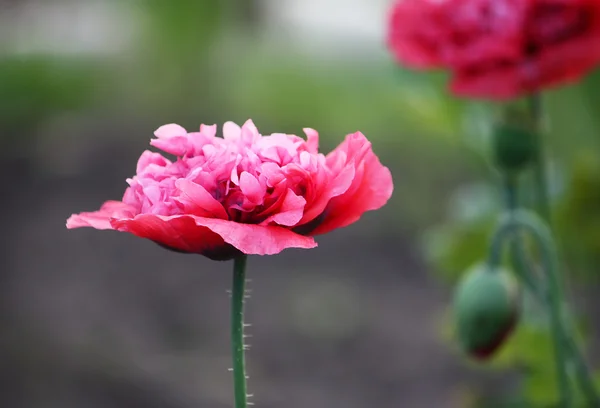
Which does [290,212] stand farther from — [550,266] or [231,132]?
[550,266]

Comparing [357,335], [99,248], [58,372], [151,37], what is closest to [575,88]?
[357,335]

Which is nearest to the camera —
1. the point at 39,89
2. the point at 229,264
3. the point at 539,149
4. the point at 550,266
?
the point at 550,266

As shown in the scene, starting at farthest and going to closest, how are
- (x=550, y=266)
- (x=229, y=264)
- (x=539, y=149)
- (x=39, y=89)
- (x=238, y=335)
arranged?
(x=39, y=89) → (x=229, y=264) → (x=539, y=149) → (x=550, y=266) → (x=238, y=335)

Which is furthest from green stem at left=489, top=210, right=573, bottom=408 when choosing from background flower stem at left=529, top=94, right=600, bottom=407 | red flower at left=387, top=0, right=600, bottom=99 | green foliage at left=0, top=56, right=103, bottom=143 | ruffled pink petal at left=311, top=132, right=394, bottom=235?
green foliage at left=0, top=56, right=103, bottom=143

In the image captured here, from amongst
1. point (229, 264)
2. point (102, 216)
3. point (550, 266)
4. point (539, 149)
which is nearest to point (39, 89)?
point (229, 264)

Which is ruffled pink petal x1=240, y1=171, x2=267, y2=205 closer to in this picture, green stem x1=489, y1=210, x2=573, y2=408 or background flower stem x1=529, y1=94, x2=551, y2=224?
green stem x1=489, y1=210, x2=573, y2=408

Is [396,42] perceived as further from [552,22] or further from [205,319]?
[205,319]

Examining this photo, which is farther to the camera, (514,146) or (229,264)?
(229,264)

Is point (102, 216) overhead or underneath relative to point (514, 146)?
underneath
